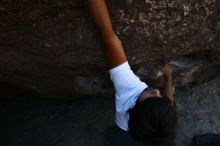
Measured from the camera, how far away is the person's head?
2.29 metres

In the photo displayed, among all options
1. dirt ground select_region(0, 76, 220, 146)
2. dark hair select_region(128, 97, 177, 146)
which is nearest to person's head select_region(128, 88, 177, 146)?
dark hair select_region(128, 97, 177, 146)

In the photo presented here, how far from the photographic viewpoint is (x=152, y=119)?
229 cm

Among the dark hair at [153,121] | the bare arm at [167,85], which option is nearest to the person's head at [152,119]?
the dark hair at [153,121]

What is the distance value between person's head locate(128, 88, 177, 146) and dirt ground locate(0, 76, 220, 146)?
3.02 feet

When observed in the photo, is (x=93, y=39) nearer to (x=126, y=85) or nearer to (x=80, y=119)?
(x=126, y=85)

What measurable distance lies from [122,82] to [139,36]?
31 centimetres

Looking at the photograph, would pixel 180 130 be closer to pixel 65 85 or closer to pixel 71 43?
pixel 65 85

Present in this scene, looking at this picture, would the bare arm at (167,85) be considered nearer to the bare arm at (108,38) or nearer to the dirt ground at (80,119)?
the bare arm at (108,38)

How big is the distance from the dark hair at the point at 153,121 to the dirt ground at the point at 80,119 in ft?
3.03

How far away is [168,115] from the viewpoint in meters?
2.32

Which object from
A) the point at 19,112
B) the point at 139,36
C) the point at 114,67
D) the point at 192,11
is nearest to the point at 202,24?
the point at 192,11

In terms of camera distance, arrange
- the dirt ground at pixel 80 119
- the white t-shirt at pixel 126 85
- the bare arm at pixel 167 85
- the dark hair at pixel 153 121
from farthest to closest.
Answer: the dirt ground at pixel 80 119 → the bare arm at pixel 167 85 → the white t-shirt at pixel 126 85 → the dark hair at pixel 153 121

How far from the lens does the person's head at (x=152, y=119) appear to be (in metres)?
2.29

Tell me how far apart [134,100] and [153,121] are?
8.7 inches
